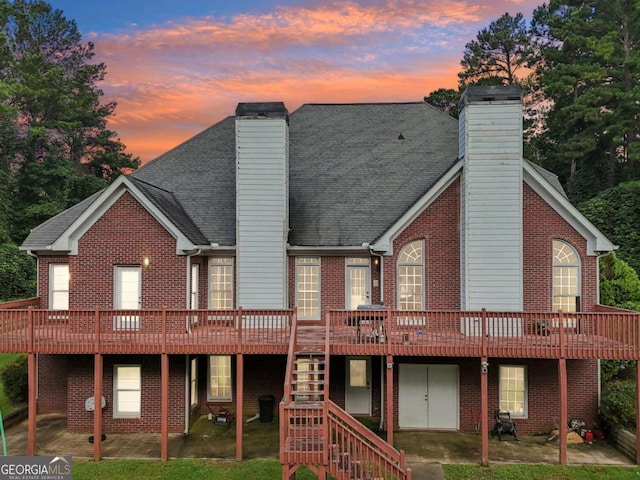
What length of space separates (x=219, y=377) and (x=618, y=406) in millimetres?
12758

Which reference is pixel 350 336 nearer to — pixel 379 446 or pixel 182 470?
pixel 379 446

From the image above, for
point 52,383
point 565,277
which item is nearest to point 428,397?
point 565,277

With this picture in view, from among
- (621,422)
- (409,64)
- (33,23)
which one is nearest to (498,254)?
(621,422)

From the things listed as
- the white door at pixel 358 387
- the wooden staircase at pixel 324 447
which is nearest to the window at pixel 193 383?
the white door at pixel 358 387

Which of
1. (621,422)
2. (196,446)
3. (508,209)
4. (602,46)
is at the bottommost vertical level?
(196,446)

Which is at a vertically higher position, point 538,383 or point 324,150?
point 324,150

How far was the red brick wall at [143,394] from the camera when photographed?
13695 millimetres

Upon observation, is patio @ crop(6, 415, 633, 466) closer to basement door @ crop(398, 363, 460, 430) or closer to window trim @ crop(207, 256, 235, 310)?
basement door @ crop(398, 363, 460, 430)

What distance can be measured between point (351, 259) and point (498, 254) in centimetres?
487

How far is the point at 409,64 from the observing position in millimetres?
29656

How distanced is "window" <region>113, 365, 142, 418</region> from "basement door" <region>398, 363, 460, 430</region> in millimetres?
8681

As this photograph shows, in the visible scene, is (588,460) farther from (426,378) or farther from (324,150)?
(324,150)

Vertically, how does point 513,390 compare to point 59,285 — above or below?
below

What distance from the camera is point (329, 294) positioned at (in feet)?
49.7
